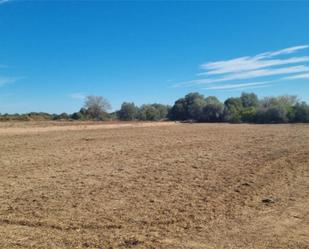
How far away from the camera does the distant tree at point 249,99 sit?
8338 centimetres

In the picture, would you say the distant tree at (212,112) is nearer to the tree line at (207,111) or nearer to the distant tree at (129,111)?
the tree line at (207,111)

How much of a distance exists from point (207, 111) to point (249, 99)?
18161 millimetres

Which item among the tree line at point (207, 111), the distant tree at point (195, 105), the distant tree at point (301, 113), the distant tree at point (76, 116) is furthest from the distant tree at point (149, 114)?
the distant tree at point (301, 113)

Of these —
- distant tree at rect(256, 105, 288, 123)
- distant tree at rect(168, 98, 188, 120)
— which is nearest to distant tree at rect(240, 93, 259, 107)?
distant tree at rect(168, 98, 188, 120)

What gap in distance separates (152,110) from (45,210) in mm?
86019

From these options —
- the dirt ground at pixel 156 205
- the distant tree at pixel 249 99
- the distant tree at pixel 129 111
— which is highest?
the distant tree at pixel 249 99

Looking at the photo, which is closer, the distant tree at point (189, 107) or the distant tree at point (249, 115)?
the distant tree at point (249, 115)

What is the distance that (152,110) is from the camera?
300 feet

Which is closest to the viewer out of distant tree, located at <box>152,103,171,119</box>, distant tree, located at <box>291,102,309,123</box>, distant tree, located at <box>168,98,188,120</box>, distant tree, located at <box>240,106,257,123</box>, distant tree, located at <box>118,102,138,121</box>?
distant tree, located at <box>291,102,309,123</box>

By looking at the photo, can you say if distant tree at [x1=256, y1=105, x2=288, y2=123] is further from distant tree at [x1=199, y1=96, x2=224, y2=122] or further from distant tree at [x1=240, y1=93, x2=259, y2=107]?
distant tree at [x1=240, y1=93, x2=259, y2=107]

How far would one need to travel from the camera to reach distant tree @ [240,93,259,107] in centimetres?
8338

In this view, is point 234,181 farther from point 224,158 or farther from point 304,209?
point 224,158

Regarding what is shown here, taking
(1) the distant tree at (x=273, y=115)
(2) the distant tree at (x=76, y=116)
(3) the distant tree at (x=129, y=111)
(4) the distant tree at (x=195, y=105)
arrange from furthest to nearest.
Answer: (3) the distant tree at (x=129, y=111) → (4) the distant tree at (x=195, y=105) → (2) the distant tree at (x=76, y=116) → (1) the distant tree at (x=273, y=115)

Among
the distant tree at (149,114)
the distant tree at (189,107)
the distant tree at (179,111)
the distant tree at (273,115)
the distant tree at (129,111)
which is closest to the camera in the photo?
the distant tree at (273,115)
